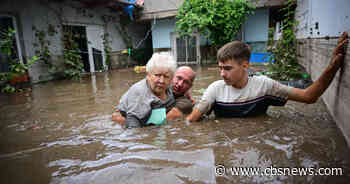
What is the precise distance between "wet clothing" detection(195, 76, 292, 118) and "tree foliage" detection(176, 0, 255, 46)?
28.2 ft

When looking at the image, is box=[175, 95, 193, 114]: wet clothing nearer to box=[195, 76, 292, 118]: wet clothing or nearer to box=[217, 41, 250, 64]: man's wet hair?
box=[195, 76, 292, 118]: wet clothing

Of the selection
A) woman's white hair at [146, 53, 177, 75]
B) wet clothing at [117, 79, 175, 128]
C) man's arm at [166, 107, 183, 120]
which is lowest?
man's arm at [166, 107, 183, 120]

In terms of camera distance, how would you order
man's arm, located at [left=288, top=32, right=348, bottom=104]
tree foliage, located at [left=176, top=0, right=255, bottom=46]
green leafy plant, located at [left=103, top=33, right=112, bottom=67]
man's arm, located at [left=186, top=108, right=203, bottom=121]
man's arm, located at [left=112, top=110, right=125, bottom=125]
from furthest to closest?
green leafy plant, located at [left=103, top=33, right=112, bottom=67] < tree foliage, located at [left=176, top=0, right=255, bottom=46] < man's arm, located at [left=112, top=110, right=125, bottom=125] < man's arm, located at [left=186, top=108, right=203, bottom=121] < man's arm, located at [left=288, top=32, right=348, bottom=104]

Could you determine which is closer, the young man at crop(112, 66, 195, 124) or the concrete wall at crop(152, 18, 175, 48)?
the young man at crop(112, 66, 195, 124)

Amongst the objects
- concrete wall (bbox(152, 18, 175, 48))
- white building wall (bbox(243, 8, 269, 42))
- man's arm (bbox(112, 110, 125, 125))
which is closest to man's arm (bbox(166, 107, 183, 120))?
man's arm (bbox(112, 110, 125, 125))

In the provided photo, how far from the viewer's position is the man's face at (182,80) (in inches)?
118

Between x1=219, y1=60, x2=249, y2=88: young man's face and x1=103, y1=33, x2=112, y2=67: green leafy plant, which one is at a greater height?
x1=103, y1=33, x2=112, y2=67: green leafy plant

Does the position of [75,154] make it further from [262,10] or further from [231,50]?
[262,10]

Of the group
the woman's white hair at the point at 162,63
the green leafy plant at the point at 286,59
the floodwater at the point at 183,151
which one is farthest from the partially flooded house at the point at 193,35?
the woman's white hair at the point at 162,63

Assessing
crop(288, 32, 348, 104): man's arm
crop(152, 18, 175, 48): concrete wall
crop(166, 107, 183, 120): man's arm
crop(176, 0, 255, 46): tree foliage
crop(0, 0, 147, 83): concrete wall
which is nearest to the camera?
crop(288, 32, 348, 104): man's arm

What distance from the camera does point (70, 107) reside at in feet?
15.1

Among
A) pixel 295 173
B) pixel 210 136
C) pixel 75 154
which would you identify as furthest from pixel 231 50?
pixel 75 154

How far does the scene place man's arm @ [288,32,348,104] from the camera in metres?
1.88

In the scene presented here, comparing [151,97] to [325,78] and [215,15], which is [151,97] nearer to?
[325,78]
